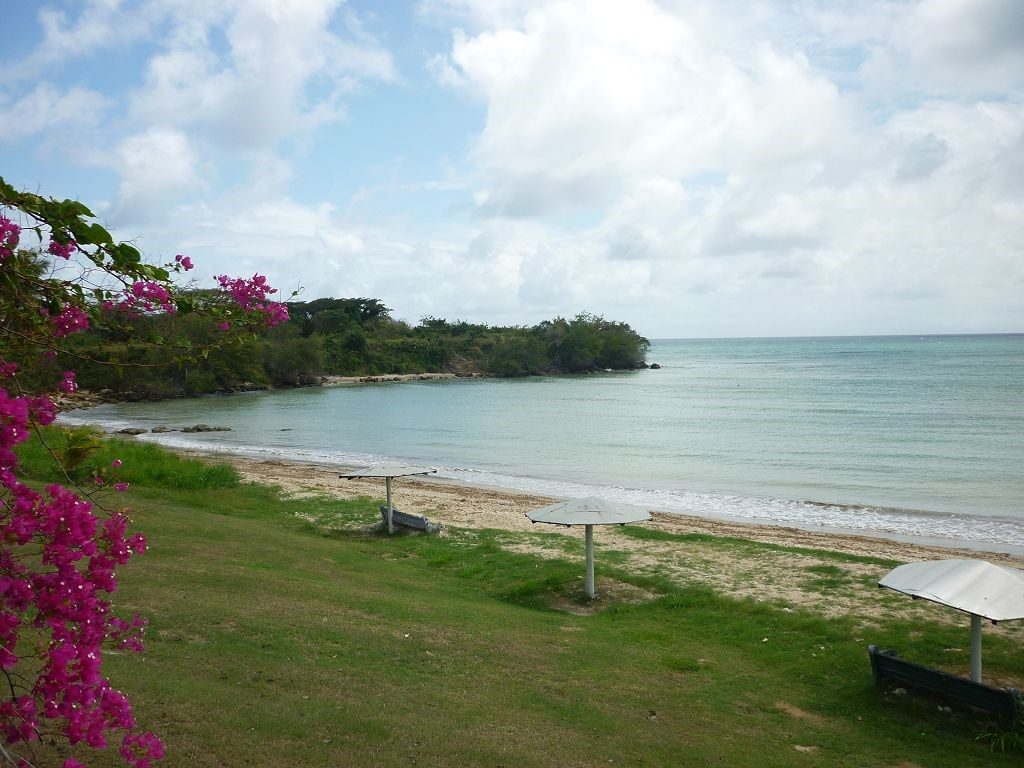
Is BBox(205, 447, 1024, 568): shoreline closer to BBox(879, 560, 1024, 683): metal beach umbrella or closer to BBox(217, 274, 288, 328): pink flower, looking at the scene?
BBox(879, 560, 1024, 683): metal beach umbrella

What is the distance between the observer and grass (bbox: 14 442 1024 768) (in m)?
6.12

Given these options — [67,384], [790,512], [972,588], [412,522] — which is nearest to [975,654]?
[972,588]

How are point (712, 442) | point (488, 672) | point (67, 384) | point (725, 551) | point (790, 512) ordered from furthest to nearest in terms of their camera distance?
point (712, 442) < point (790, 512) < point (725, 551) < point (488, 672) < point (67, 384)

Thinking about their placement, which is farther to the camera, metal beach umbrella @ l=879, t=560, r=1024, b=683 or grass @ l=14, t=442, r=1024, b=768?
metal beach umbrella @ l=879, t=560, r=1024, b=683

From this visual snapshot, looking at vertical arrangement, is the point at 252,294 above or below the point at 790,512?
above

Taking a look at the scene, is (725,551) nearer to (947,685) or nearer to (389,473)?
(389,473)

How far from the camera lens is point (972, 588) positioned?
8.07m

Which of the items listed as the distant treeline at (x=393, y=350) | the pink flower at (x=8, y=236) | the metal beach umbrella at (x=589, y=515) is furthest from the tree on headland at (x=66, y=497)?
the distant treeline at (x=393, y=350)

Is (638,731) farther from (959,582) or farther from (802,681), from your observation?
(959,582)

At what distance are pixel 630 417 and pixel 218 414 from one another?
92.5ft

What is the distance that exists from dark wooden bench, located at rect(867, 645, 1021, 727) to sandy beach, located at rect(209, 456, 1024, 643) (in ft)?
6.84

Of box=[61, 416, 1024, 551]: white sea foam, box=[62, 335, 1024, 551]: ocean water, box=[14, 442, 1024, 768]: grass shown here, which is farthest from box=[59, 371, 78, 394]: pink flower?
box=[62, 335, 1024, 551]: ocean water

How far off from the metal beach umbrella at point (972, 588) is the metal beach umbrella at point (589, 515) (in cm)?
440

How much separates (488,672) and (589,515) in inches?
179
